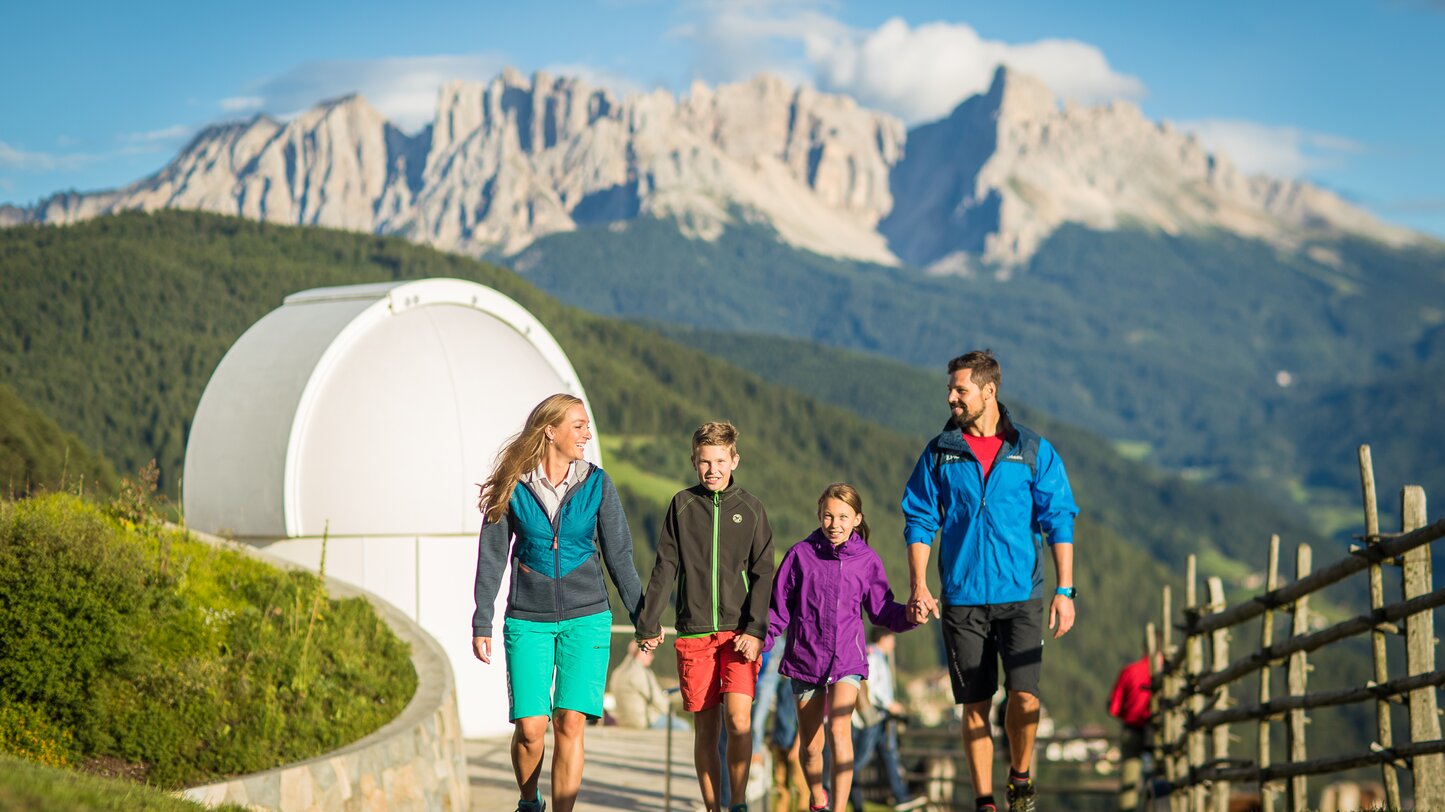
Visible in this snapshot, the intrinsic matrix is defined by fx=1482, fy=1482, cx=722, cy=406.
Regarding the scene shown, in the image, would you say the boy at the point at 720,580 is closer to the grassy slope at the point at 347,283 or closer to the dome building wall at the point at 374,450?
the dome building wall at the point at 374,450

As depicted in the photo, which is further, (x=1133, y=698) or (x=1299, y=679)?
(x=1133, y=698)

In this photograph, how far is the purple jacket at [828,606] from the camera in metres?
6.41

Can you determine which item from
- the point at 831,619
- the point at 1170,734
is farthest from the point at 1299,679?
the point at 831,619

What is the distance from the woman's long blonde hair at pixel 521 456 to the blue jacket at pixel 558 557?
0.19 ft

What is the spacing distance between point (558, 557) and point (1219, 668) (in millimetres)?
7292

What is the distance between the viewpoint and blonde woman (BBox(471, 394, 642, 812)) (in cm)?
594

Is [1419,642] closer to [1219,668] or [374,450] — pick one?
[1219,668]

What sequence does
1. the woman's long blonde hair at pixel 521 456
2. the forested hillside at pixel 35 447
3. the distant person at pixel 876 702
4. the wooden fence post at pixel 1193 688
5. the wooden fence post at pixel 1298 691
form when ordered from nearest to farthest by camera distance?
the woman's long blonde hair at pixel 521 456 → the wooden fence post at pixel 1298 691 → the distant person at pixel 876 702 → the wooden fence post at pixel 1193 688 → the forested hillside at pixel 35 447

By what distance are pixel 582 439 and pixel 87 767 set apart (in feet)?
10.5

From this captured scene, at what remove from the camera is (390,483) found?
12.8m

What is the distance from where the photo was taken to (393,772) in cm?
824

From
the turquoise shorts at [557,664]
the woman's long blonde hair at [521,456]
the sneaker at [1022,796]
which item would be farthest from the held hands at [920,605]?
the woman's long blonde hair at [521,456]

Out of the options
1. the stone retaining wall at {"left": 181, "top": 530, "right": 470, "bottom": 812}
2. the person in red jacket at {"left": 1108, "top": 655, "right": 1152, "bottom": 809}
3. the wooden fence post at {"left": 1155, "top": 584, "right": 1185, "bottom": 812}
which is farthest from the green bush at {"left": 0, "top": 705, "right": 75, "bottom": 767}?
the person in red jacket at {"left": 1108, "top": 655, "right": 1152, "bottom": 809}

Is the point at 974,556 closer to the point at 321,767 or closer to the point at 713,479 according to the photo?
the point at 713,479
